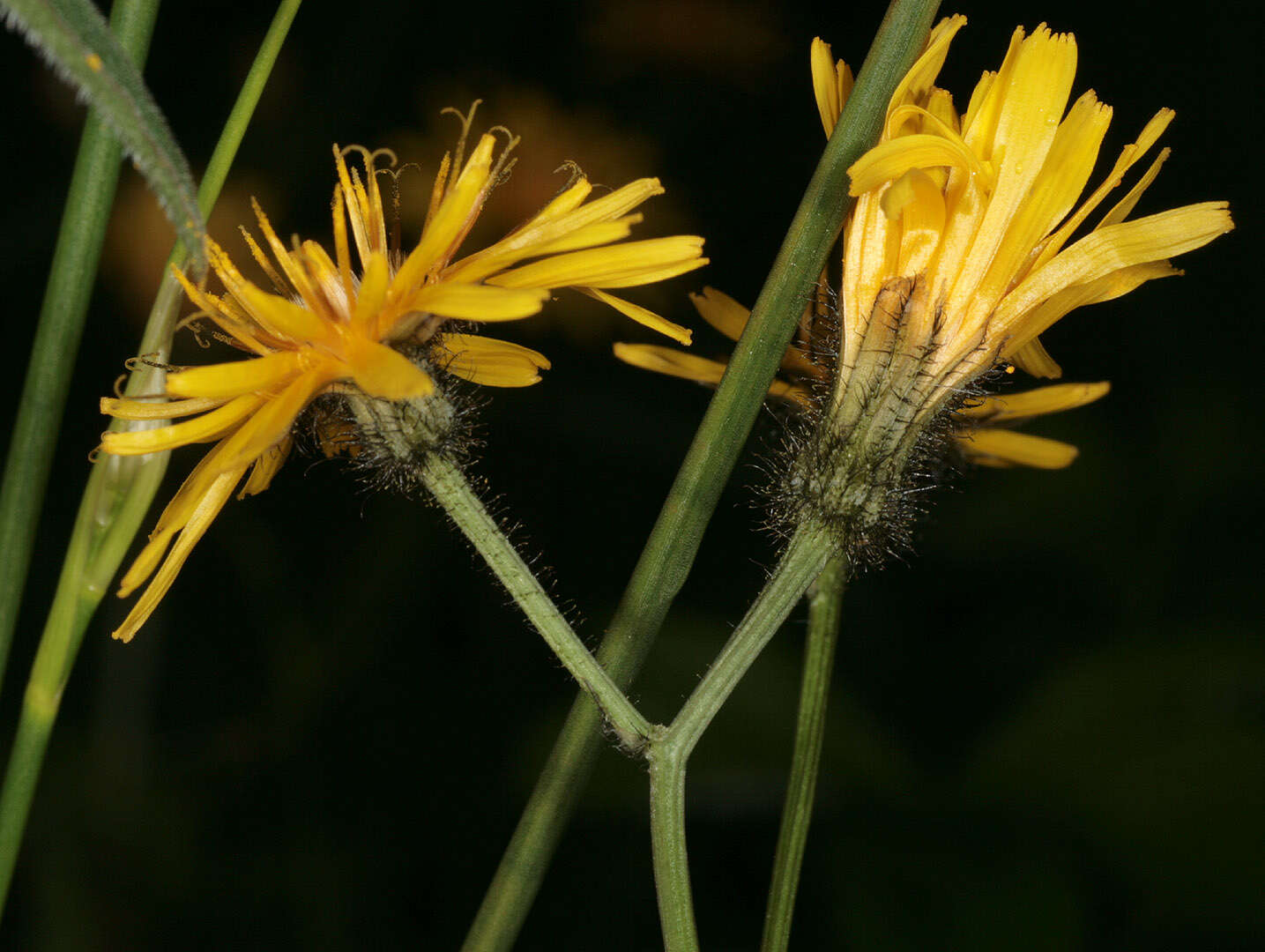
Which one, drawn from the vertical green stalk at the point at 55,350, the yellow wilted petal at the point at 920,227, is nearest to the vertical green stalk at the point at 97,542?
the vertical green stalk at the point at 55,350

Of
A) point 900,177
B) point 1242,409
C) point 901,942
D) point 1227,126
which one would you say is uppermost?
point 1227,126

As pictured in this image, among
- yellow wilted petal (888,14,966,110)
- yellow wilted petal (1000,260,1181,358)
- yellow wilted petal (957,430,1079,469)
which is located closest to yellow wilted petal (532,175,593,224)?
yellow wilted petal (888,14,966,110)

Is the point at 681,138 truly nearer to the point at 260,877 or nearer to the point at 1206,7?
the point at 1206,7

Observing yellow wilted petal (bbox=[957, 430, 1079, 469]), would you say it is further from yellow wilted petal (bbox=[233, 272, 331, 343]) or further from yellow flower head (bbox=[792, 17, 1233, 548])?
yellow wilted petal (bbox=[233, 272, 331, 343])

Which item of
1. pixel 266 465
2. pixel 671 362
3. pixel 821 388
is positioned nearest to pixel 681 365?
pixel 671 362

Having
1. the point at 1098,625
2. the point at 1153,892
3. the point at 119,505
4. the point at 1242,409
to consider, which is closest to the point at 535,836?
the point at 119,505
